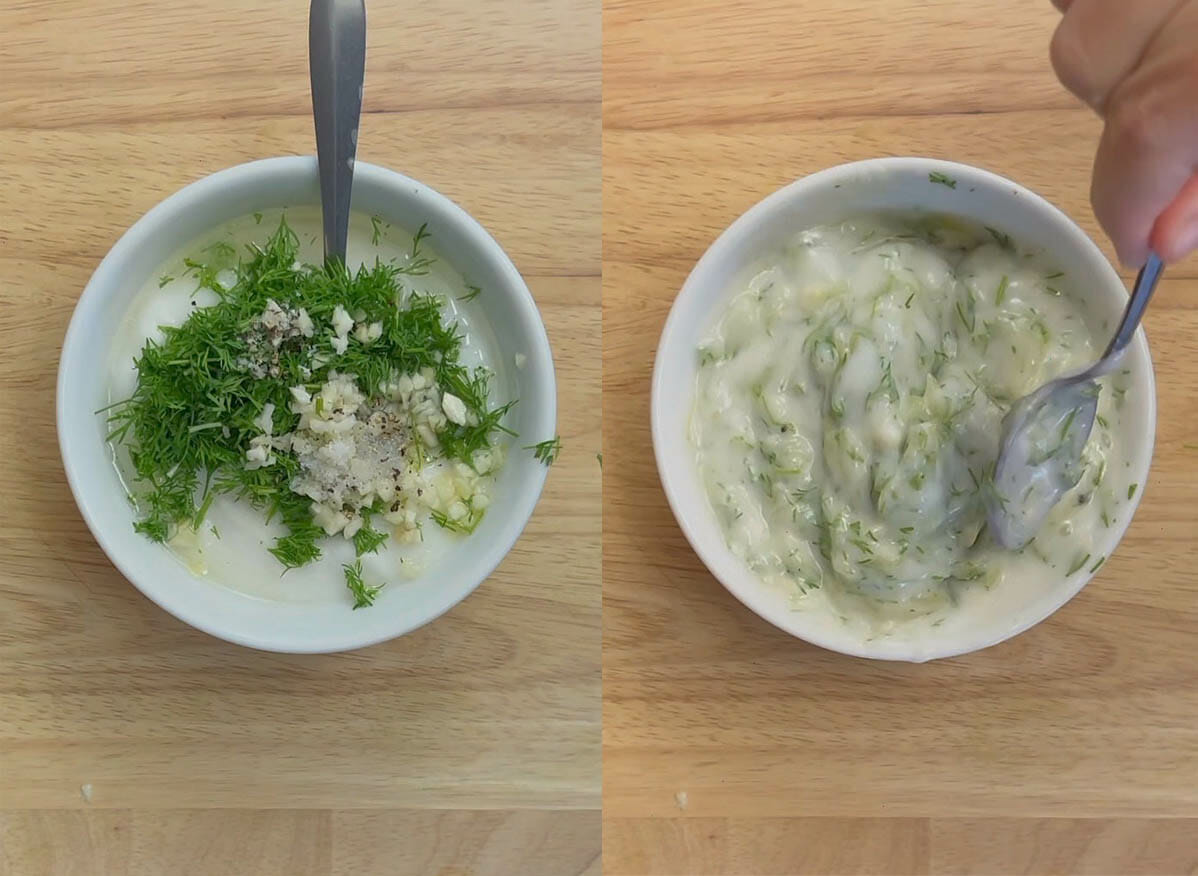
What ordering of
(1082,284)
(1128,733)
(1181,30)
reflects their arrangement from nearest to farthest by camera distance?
(1181,30) < (1082,284) < (1128,733)

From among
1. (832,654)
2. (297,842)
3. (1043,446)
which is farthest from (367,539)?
(1043,446)

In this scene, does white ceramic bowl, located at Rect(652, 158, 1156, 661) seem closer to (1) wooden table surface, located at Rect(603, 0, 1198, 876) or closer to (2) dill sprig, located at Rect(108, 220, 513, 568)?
(1) wooden table surface, located at Rect(603, 0, 1198, 876)

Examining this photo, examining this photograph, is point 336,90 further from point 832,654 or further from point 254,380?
point 832,654

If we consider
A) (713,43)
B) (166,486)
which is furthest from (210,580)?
(713,43)

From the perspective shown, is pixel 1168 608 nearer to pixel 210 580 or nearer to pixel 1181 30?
pixel 1181 30

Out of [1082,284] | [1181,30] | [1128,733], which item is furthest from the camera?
[1128,733]
